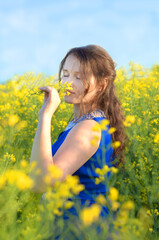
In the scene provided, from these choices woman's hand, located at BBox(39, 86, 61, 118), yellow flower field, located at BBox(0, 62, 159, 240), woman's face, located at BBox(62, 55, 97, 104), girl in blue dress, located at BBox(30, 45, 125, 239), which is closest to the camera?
yellow flower field, located at BBox(0, 62, 159, 240)

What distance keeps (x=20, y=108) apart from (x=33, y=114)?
0.30 m

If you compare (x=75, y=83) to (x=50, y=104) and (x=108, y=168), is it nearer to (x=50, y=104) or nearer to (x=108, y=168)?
(x=50, y=104)

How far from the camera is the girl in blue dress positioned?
1456 millimetres

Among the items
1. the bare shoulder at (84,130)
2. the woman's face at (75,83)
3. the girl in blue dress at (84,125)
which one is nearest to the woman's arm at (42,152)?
the girl in blue dress at (84,125)

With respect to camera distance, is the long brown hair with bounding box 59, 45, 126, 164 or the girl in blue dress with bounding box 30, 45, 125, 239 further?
the long brown hair with bounding box 59, 45, 126, 164

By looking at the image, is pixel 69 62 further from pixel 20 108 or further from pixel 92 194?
pixel 20 108

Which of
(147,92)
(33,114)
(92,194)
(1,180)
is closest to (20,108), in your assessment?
(33,114)

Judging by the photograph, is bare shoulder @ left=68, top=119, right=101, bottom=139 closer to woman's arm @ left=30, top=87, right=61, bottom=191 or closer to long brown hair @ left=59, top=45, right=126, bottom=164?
woman's arm @ left=30, top=87, right=61, bottom=191

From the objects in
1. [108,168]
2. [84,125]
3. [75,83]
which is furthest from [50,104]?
[108,168]

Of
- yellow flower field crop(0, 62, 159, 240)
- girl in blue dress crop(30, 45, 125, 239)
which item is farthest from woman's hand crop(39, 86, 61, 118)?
yellow flower field crop(0, 62, 159, 240)

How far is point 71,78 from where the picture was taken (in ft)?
6.10

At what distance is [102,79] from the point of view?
1.94 metres

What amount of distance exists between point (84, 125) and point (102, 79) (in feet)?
1.63

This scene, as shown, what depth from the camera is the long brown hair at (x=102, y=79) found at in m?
1.86
